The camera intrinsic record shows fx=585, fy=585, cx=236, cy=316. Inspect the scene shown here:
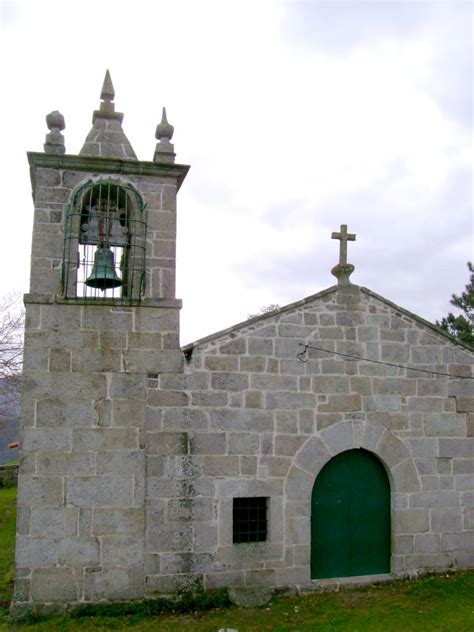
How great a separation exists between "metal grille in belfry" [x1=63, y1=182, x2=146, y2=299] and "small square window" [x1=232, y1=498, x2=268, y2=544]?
315cm

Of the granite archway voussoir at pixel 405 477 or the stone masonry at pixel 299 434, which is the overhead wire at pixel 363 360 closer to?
the stone masonry at pixel 299 434

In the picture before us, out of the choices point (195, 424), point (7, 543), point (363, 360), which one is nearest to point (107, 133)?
point (195, 424)

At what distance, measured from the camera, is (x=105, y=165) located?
783 cm

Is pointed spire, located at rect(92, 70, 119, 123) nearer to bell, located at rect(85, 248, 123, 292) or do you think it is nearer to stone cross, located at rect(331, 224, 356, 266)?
bell, located at rect(85, 248, 123, 292)

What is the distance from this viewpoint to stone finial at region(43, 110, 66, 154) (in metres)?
7.70

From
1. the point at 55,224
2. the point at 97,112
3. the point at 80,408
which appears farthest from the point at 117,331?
the point at 97,112

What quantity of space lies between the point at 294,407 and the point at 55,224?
404cm

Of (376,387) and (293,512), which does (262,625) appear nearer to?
(293,512)

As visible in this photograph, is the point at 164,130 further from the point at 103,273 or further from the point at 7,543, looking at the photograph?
the point at 7,543

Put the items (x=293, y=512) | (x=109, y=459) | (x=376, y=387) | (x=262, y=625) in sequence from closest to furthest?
(x=262, y=625)
(x=109, y=459)
(x=293, y=512)
(x=376, y=387)

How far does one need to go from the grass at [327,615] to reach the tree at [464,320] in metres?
15.8

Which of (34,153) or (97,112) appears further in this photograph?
(97,112)

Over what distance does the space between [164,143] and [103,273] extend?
6.72 feet

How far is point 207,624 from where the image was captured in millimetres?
6801
